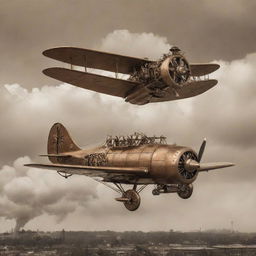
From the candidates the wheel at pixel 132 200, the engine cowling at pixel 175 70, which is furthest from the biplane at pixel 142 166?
the engine cowling at pixel 175 70

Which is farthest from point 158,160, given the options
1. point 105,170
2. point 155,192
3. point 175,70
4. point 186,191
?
point 175,70

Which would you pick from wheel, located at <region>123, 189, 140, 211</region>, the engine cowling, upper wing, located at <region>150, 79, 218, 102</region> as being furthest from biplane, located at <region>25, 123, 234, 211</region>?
upper wing, located at <region>150, 79, 218, 102</region>

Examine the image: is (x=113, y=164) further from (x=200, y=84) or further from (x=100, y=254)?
(x=100, y=254)

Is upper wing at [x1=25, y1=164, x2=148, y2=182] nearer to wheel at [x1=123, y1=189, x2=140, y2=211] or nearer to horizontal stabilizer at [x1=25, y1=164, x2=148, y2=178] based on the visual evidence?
horizontal stabilizer at [x1=25, y1=164, x2=148, y2=178]

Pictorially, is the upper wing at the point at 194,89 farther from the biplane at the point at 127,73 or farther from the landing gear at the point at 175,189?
the landing gear at the point at 175,189

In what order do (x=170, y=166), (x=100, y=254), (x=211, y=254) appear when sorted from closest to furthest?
(x=170, y=166)
(x=211, y=254)
(x=100, y=254)

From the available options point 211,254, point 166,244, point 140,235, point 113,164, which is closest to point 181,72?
point 113,164

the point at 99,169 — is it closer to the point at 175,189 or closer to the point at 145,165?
the point at 145,165
